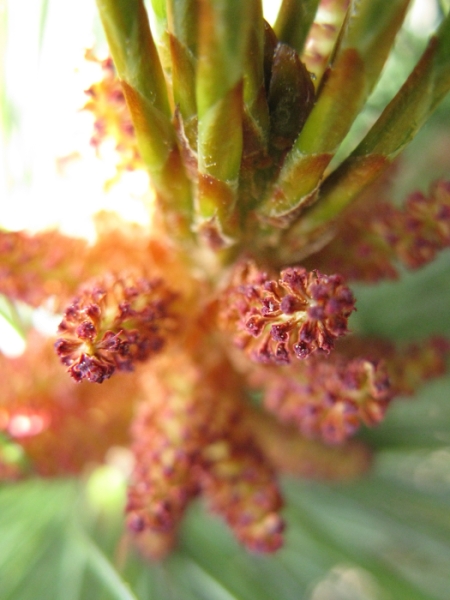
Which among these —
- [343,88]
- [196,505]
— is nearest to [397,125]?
[343,88]

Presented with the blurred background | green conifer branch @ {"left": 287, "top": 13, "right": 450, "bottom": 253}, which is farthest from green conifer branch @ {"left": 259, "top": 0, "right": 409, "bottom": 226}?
the blurred background

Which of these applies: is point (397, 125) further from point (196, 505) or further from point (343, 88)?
point (196, 505)

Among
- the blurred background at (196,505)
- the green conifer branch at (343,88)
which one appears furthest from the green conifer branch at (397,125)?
the blurred background at (196,505)

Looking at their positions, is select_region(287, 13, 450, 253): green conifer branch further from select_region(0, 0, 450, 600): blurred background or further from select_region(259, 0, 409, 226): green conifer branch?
select_region(0, 0, 450, 600): blurred background

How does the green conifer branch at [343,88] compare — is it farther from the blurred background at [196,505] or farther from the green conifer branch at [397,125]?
the blurred background at [196,505]

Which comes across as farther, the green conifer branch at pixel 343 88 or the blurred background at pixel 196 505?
the blurred background at pixel 196 505

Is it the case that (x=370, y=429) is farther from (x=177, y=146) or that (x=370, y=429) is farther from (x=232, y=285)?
(x=177, y=146)

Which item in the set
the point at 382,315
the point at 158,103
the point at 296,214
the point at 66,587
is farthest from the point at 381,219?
the point at 66,587

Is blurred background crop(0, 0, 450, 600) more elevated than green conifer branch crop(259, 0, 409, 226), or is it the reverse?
green conifer branch crop(259, 0, 409, 226)
